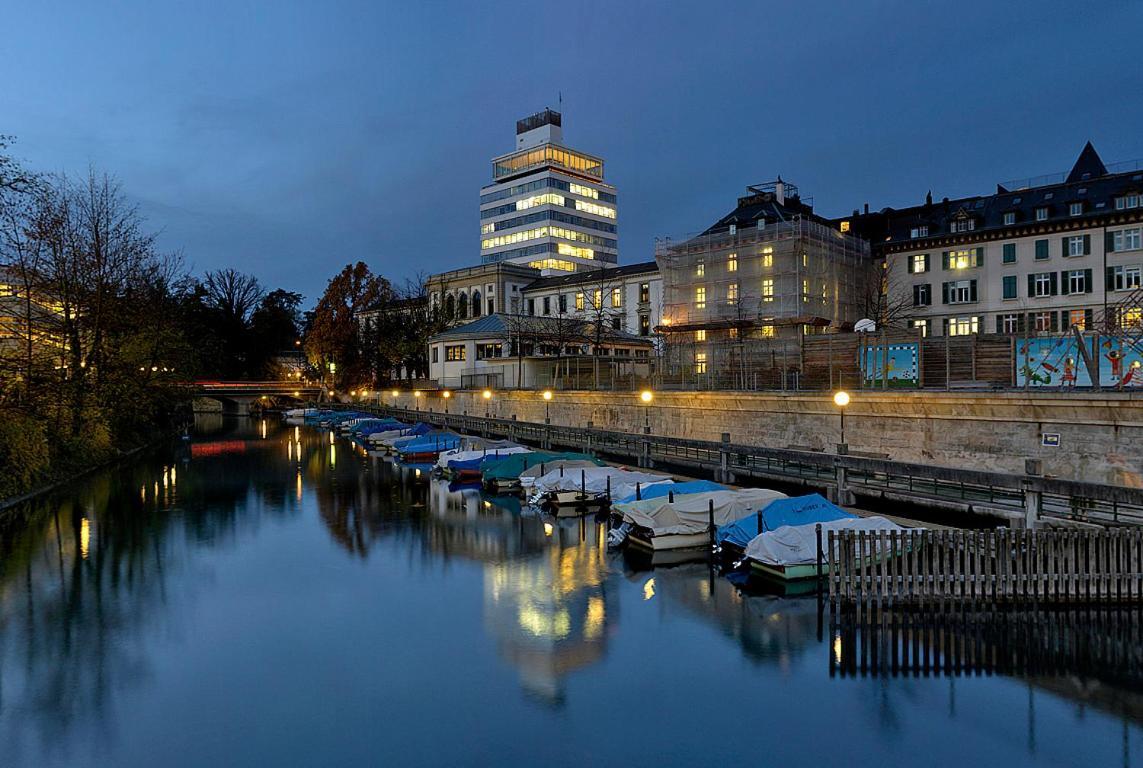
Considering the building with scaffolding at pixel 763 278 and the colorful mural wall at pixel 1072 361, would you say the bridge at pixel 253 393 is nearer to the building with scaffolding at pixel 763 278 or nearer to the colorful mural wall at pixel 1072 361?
the building with scaffolding at pixel 763 278

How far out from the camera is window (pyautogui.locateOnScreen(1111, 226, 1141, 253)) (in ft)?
179

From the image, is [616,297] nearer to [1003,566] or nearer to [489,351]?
[489,351]

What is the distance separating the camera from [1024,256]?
60.4 metres

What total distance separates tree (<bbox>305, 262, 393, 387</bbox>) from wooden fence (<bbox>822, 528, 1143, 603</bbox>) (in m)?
92.8

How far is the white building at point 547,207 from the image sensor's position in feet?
434

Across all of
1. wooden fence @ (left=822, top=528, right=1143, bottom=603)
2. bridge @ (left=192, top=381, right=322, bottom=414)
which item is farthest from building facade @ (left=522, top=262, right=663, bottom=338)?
wooden fence @ (left=822, top=528, right=1143, bottom=603)

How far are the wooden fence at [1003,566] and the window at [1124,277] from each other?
1868 inches

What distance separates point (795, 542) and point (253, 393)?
10737 centimetres

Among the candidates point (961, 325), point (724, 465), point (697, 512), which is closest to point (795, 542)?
point (697, 512)

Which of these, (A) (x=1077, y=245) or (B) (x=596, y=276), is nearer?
(A) (x=1077, y=245)

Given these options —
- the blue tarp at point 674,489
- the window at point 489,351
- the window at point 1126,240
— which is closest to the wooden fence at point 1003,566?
the blue tarp at point 674,489

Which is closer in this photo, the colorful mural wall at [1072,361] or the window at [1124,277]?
the colorful mural wall at [1072,361]

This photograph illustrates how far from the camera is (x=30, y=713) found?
14.3 m

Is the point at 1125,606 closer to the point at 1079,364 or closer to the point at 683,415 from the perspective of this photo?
the point at 1079,364
